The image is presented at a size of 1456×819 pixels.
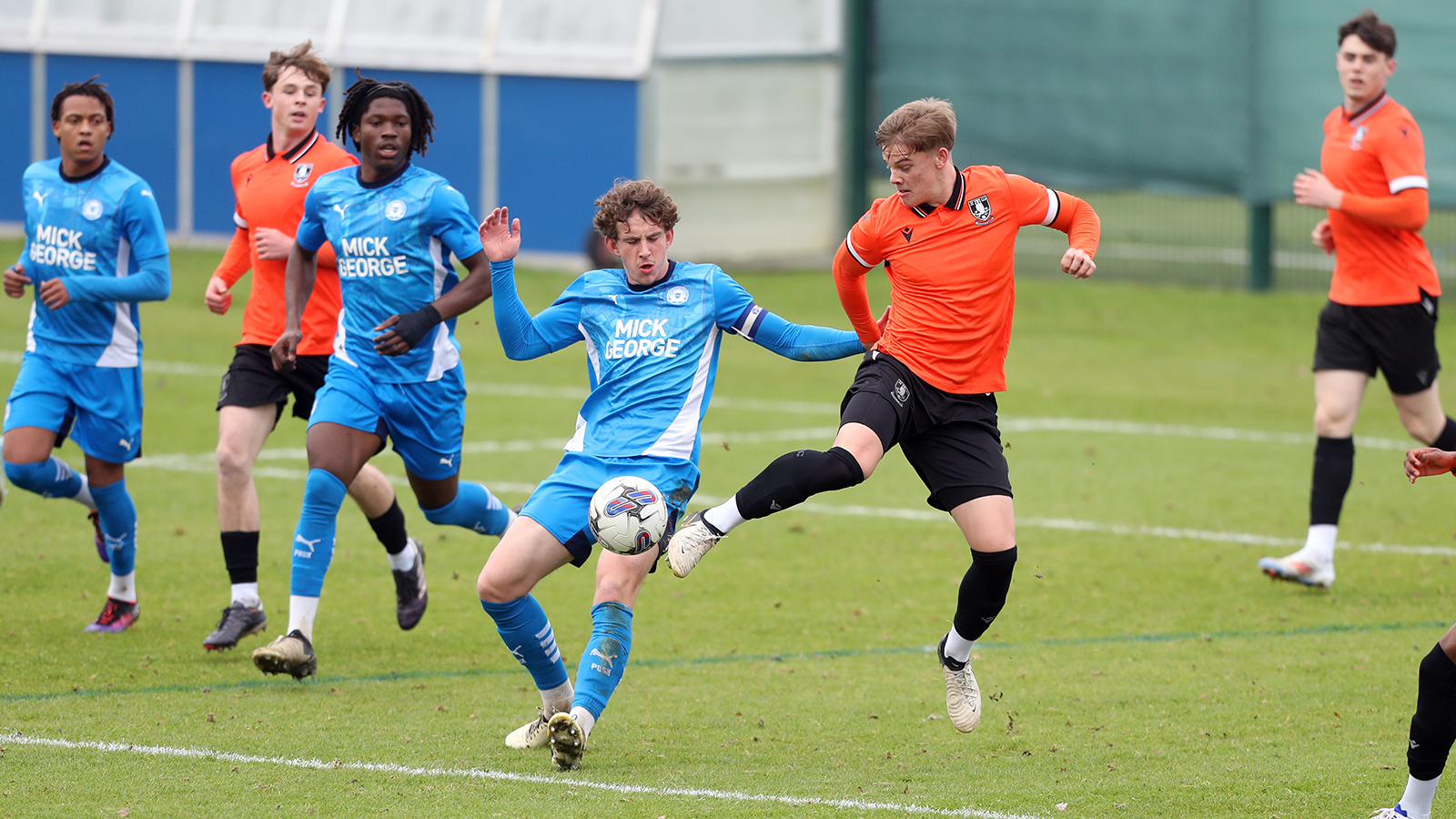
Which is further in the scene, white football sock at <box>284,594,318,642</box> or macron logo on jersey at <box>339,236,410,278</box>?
macron logo on jersey at <box>339,236,410,278</box>

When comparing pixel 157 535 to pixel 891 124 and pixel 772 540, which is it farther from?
pixel 891 124

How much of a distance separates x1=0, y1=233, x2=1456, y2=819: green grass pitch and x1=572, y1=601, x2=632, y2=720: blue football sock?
26 centimetres

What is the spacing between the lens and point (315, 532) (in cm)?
712

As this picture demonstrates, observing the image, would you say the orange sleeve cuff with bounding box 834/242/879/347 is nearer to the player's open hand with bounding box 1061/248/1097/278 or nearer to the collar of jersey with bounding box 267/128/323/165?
the player's open hand with bounding box 1061/248/1097/278

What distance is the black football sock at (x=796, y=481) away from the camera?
597cm

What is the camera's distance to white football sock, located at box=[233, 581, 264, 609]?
24.7 ft

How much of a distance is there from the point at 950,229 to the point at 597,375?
1420mm

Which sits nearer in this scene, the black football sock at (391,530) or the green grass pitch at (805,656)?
the green grass pitch at (805,656)

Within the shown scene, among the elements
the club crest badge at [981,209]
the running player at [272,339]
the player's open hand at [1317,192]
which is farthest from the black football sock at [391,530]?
the player's open hand at [1317,192]

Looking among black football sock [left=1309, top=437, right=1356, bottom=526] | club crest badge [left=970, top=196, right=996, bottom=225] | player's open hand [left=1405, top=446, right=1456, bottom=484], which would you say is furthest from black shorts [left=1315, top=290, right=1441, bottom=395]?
player's open hand [left=1405, top=446, right=1456, bottom=484]

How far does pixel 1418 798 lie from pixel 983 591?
5.52ft

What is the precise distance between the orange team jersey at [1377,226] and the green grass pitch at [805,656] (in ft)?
5.17

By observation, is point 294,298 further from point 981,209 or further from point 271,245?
point 981,209

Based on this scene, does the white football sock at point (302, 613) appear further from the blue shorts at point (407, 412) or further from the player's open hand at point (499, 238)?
the player's open hand at point (499, 238)
